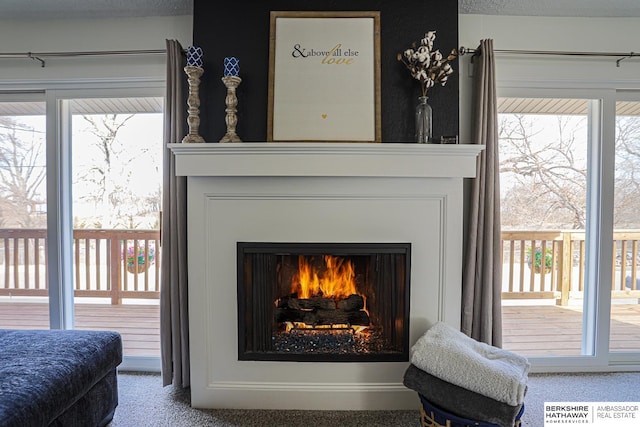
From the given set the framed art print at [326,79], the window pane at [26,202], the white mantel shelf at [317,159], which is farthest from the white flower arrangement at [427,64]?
the window pane at [26,202]

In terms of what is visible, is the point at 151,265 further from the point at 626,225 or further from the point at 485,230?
the point at 626,225

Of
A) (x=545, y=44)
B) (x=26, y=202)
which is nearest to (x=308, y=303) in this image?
(x=26, y=202)

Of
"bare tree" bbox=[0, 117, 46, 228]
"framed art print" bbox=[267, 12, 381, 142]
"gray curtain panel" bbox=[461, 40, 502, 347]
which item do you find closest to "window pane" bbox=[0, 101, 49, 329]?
"bare tree" bbox=[0, 117, 46, 228]

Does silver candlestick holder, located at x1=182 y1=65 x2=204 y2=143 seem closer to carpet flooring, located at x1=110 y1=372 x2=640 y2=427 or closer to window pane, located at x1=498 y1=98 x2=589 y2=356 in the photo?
carpet flooring, located at x1=110 y1=372 x2=640 y2=427

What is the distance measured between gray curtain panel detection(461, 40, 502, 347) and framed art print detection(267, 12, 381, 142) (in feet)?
2.20

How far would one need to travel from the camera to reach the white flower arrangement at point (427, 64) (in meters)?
1.90

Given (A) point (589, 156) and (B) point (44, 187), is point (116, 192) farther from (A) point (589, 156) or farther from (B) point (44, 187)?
(A) point (589, 156)

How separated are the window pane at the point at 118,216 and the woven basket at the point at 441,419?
1.85 m

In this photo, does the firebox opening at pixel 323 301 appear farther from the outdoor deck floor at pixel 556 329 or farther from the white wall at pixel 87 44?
the white wall at pixel 87 44

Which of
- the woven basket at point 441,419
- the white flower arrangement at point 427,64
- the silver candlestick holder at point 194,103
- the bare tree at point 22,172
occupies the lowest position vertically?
the woven basket at point 441,419

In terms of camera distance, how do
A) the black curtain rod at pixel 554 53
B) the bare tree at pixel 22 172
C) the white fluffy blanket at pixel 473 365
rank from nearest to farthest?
the white fluffy blanket at pixel 473 365
the black curtain rod at pixel 554 53
the bare tree at pixel 22 172

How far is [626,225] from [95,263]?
3.78 m

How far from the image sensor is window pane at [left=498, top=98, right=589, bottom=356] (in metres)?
2.37

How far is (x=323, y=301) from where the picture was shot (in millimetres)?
2059
